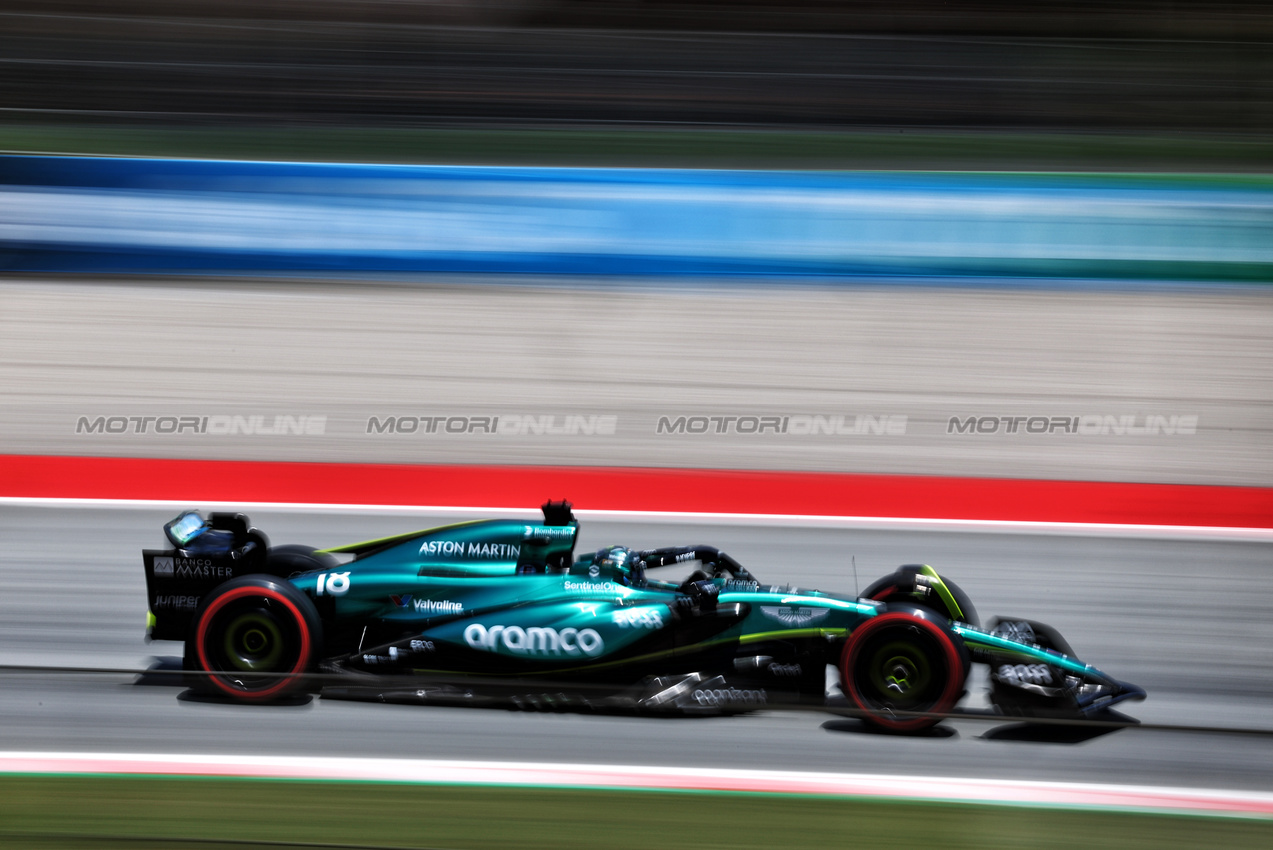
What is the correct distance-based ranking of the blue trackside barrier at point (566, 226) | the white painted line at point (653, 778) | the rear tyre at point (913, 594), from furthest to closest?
the blue trackside barrier at point (566, 226) → the rear tyre at point (913, 594) → the white painted line at point (653, 778)

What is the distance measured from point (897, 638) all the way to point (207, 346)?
5106 millimetres

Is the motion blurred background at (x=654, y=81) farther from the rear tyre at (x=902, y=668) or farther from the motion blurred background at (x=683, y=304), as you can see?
the rear tyre at (x=902, y=668)

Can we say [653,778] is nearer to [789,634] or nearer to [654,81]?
[789,634]

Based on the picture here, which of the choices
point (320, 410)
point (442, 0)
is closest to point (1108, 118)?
point (442, 0)

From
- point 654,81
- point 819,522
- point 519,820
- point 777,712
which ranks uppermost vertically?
point 654,81

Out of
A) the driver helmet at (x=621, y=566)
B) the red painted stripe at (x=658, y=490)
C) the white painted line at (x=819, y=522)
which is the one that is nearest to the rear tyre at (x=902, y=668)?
the driver helmet at (x=621, y=566)

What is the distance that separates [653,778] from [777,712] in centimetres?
41

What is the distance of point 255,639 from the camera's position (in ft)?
9.90

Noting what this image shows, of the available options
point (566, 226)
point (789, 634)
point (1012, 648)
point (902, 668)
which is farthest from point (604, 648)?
point (566, 226)

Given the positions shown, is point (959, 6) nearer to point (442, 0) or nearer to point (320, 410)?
point (442, 0)

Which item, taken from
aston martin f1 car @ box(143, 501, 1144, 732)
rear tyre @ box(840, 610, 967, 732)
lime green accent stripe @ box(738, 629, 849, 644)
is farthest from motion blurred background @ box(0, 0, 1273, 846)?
lime green accent stripe @ box(738, 629, 849, 644)

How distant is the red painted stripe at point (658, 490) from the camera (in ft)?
18.7

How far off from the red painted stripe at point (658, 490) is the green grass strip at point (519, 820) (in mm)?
2999

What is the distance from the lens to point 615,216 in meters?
6.94
